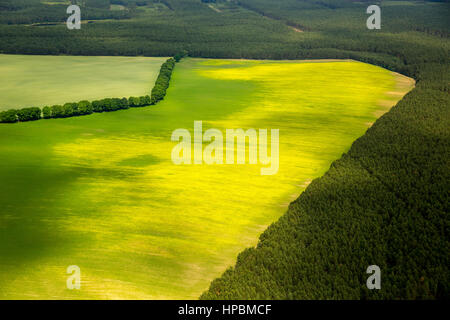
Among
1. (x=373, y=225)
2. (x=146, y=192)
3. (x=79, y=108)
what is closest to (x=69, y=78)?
(x=79, y=108)

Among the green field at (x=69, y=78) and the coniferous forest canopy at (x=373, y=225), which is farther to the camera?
the green field at (x=69, y=78)

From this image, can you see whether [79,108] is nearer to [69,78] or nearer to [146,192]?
[69,78]

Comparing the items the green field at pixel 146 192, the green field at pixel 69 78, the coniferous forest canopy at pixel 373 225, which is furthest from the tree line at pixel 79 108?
the green field at pixel 69 78

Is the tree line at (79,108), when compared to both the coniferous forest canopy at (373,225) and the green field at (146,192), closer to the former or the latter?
the coniferous forest canopy at (373,225)

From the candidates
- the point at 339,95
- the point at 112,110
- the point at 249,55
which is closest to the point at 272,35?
the point at 249,55

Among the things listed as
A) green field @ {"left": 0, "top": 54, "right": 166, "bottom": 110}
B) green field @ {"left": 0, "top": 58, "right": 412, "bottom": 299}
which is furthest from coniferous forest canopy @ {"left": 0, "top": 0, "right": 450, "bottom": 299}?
green field @ {"left": 0, "top": 54, "right": 166, "bottom": 110}

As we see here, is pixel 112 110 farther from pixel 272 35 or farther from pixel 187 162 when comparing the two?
pixel 272 35
